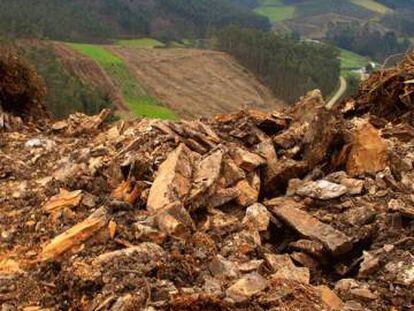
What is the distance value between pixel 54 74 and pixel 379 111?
189 ft

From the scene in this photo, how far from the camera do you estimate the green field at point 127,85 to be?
77.1 m

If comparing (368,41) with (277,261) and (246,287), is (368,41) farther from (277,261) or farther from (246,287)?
(246,287)

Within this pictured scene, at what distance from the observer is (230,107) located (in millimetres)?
84750

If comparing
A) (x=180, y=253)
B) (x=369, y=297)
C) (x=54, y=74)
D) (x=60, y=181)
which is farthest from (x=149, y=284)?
(x=54, y=74)

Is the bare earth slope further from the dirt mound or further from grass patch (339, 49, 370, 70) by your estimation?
the dirt mound

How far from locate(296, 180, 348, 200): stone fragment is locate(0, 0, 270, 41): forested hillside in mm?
82296

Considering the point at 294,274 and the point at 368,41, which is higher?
the point at 294,274

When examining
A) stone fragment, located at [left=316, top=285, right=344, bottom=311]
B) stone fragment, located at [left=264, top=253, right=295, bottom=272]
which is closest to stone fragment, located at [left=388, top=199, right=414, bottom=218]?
stone fragment, located at [left=264, top=253, right=295, bottom=272]

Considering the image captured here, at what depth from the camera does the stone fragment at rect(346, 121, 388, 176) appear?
13.4m

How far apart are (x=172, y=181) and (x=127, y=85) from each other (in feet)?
253

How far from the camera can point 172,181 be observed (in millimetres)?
11883

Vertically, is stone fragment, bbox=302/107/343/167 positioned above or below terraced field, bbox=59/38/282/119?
above

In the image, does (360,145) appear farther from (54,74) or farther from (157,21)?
(157,21)

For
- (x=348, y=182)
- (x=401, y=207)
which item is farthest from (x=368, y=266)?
(x=348, y=182)
